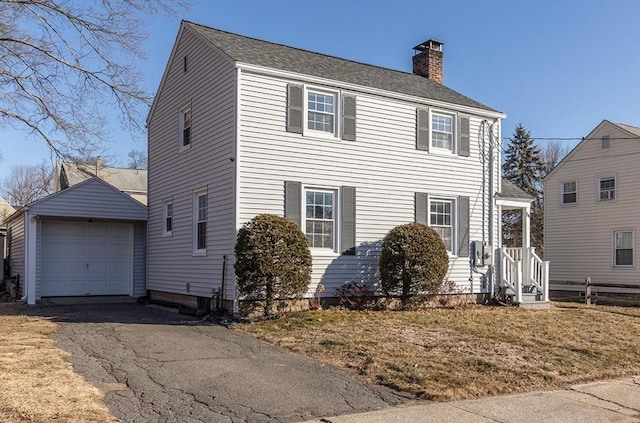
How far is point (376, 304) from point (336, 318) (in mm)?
2475

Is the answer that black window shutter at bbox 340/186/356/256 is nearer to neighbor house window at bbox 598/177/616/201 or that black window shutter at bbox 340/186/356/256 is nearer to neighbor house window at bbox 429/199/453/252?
neighbor house window at bbox 429/199/453/252

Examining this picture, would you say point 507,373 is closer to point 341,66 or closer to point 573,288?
point 341,66

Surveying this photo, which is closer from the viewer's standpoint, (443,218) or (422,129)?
(422,129)

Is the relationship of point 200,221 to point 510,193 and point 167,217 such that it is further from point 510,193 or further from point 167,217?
point 510,193

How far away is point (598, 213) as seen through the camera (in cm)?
2355

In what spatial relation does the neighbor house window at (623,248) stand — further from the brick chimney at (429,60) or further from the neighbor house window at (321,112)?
the neighbor house window at (321,112)

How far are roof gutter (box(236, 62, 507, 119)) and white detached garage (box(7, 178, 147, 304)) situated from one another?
281 inches

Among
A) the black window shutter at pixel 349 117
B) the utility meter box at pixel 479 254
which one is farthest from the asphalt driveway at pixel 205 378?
the utility meter box at pixel 479 254

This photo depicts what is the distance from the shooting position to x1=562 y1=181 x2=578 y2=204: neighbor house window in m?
24.8

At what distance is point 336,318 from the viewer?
11945 mm

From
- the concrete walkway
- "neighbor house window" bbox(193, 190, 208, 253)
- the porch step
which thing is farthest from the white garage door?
→ the concrete walkway

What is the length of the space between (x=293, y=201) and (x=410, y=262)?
318 cm

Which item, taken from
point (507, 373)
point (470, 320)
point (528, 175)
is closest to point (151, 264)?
point (470, 320)

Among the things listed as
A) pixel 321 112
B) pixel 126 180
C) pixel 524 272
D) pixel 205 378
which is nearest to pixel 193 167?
pixel 321 112
